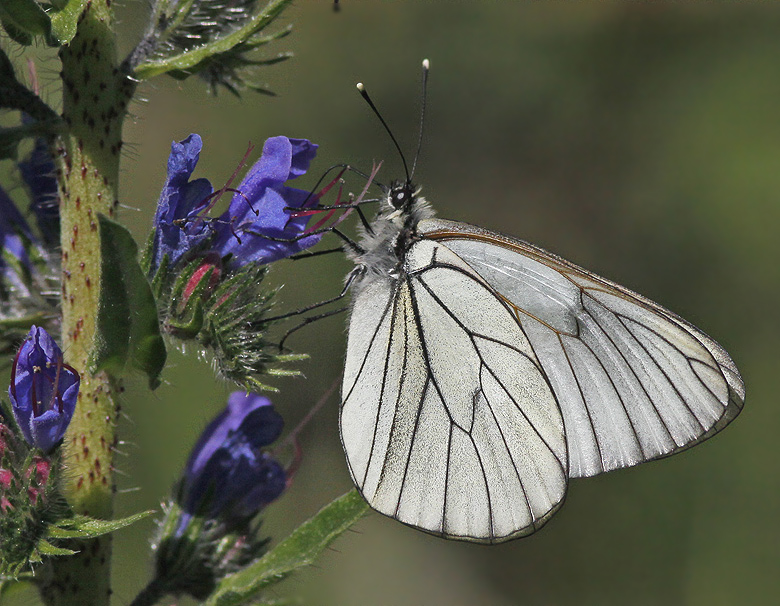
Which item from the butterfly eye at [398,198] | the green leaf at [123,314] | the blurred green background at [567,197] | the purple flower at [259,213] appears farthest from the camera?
the blurred green background at [567,197]

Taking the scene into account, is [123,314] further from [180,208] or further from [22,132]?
[22,132]

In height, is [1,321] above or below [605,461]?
above

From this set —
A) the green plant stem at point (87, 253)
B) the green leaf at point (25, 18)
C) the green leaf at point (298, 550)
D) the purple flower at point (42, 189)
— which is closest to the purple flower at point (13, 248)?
the purple flower at point (42, 189)

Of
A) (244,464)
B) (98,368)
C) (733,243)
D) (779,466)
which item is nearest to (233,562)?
(244,464)

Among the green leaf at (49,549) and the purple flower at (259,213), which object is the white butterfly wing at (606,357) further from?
the green leaf at (49,549)

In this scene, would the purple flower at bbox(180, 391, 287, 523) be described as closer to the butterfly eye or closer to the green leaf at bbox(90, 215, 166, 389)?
the green leaf at bbox(90, 215, 166, 389)

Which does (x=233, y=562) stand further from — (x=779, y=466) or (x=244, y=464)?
(x=779, y=466)
